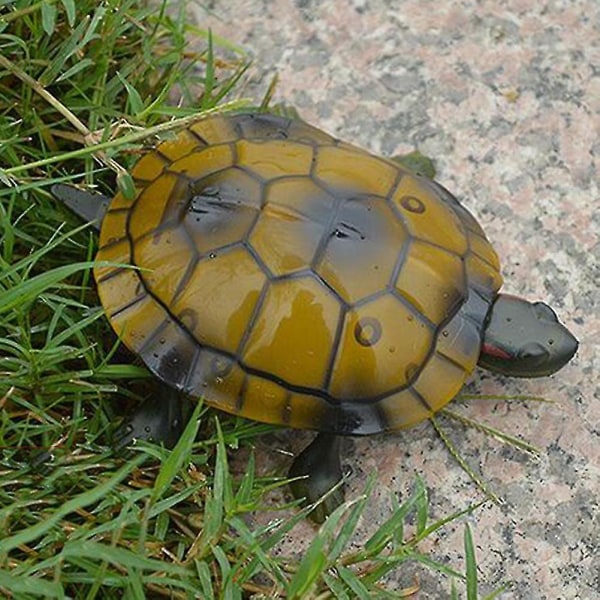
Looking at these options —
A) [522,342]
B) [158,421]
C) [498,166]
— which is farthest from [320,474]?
[498,166]

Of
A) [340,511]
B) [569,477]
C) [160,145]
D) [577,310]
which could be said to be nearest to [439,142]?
[577,310]

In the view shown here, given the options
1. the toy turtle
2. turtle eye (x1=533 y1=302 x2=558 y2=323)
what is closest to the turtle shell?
the toy turtle

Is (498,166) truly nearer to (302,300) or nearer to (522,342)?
(522,342)

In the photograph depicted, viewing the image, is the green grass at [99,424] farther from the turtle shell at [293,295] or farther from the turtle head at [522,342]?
the turtle head at [522,342]

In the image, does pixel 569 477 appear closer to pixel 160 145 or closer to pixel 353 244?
pixel 353 244

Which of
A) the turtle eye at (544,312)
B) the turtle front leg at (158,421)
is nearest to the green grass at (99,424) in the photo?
the turtle front leg at (158,421)

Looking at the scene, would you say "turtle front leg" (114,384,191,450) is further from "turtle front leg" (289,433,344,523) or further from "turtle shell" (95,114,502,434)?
"turtle front leg" (289,433,344,523)
